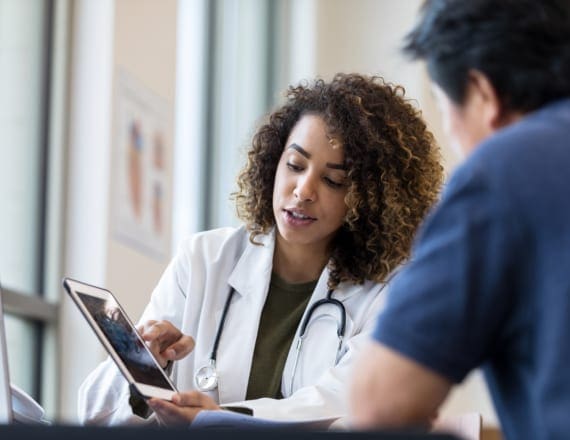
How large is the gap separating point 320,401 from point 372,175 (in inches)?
22.0

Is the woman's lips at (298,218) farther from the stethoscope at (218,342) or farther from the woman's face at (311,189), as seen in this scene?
the stethoscope at (218,342)

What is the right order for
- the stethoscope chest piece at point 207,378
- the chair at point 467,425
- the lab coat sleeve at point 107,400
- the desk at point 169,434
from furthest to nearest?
the stethoscope chest piece at point 207,378, the lab coat sleeve at point 107,400, the chair at point 467,425, the desk at point 169,434

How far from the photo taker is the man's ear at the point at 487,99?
120 centimetres

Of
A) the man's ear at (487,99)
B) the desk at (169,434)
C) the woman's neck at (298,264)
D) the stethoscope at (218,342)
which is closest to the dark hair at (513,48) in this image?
the man's ear at (487,99)

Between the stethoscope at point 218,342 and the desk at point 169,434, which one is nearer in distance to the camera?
the desk at point 169,434

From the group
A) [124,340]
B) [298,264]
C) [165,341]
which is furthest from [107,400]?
[298,264]

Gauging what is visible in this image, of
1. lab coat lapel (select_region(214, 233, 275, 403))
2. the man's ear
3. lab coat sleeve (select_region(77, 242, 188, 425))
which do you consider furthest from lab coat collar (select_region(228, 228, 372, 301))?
the man's ear

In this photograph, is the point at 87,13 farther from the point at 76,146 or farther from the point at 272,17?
the point at 272,17

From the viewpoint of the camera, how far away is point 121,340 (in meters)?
1.81

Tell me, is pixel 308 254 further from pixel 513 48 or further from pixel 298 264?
pixel 513 48

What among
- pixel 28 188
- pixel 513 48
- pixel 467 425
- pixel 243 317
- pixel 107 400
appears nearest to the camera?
pixel 513 48

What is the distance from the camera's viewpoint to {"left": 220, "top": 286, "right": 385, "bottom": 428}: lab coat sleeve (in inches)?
76.8

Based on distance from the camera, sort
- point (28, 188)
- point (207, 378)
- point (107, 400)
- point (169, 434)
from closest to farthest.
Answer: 1. point (169, 434)
2. point (107, 400)
3. point (207, 378)
4. point (28, 188)

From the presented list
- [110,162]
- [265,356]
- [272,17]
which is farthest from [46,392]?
[272,17]
